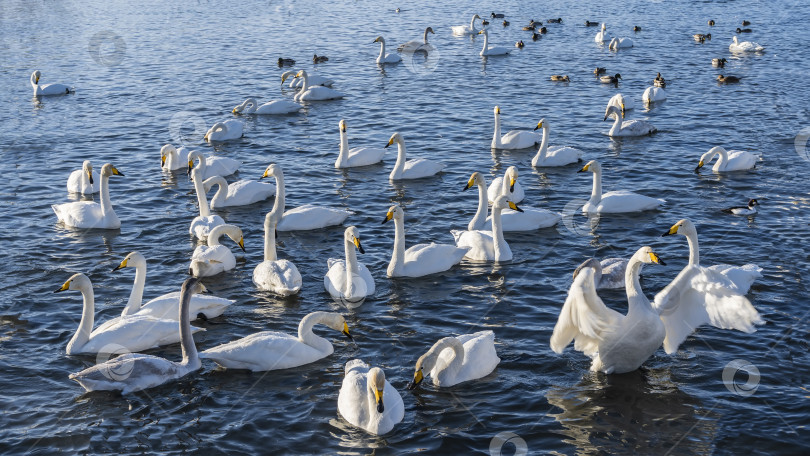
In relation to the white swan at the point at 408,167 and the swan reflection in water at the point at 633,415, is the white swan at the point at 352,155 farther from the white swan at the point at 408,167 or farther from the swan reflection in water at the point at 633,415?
the swan reflection in water at the point at 633,415

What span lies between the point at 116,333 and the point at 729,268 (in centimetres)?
990

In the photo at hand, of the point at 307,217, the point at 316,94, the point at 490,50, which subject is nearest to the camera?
the point at 307,217

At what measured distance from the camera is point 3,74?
35500 mm

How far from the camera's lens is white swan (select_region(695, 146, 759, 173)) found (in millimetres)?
21566

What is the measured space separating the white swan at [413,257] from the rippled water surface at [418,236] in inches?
9.2

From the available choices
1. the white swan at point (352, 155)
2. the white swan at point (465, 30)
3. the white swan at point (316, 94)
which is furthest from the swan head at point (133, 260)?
the white swan at point (465, 30)

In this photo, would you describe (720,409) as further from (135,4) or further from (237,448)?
(135,4)

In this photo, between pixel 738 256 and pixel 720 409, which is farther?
pixel 738 256

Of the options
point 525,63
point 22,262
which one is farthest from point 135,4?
point 22,262

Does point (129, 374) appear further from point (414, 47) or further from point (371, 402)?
point (414, 47)

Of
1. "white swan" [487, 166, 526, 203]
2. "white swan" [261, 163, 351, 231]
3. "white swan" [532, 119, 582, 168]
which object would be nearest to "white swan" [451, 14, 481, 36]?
"white swan" [532, 119, 582, 168]

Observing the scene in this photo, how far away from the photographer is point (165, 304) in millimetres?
14383

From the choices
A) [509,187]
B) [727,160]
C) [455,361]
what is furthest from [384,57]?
[455,361]

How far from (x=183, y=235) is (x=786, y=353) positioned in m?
11.8
